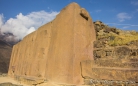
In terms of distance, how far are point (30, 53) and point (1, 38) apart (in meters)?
27.2

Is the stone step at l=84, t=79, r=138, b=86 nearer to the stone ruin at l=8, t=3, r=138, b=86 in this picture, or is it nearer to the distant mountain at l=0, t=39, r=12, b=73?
the stone ruin at l=8, t=3, r=138, b=86

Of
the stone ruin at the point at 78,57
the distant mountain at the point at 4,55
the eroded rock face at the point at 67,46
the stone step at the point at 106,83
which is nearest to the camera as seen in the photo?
the stone step at the point at 106,83

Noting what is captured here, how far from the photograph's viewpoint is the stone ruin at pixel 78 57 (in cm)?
469

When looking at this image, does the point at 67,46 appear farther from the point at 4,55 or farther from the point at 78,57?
the point at 4,55

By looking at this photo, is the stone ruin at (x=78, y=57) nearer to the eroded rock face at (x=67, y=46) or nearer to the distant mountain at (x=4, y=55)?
the eroded rock face at (x=67, y=46)

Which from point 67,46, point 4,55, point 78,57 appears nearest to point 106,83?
point 78,57

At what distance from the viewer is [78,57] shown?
18.3ft

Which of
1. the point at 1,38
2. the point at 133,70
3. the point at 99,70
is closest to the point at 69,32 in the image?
the point at 99,70

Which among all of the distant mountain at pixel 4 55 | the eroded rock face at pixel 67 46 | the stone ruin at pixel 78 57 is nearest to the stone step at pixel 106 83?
the stone ruin at pixel 78 57

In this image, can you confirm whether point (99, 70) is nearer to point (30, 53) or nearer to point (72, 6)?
point (72, 6)

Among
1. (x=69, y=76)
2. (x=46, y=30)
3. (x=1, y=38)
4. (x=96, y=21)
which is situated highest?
(x=1, y=38)

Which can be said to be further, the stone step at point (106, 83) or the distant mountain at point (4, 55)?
the distant mountain at point (4, 55)

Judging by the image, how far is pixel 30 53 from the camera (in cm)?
998

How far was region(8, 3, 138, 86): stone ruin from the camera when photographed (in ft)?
15.4
